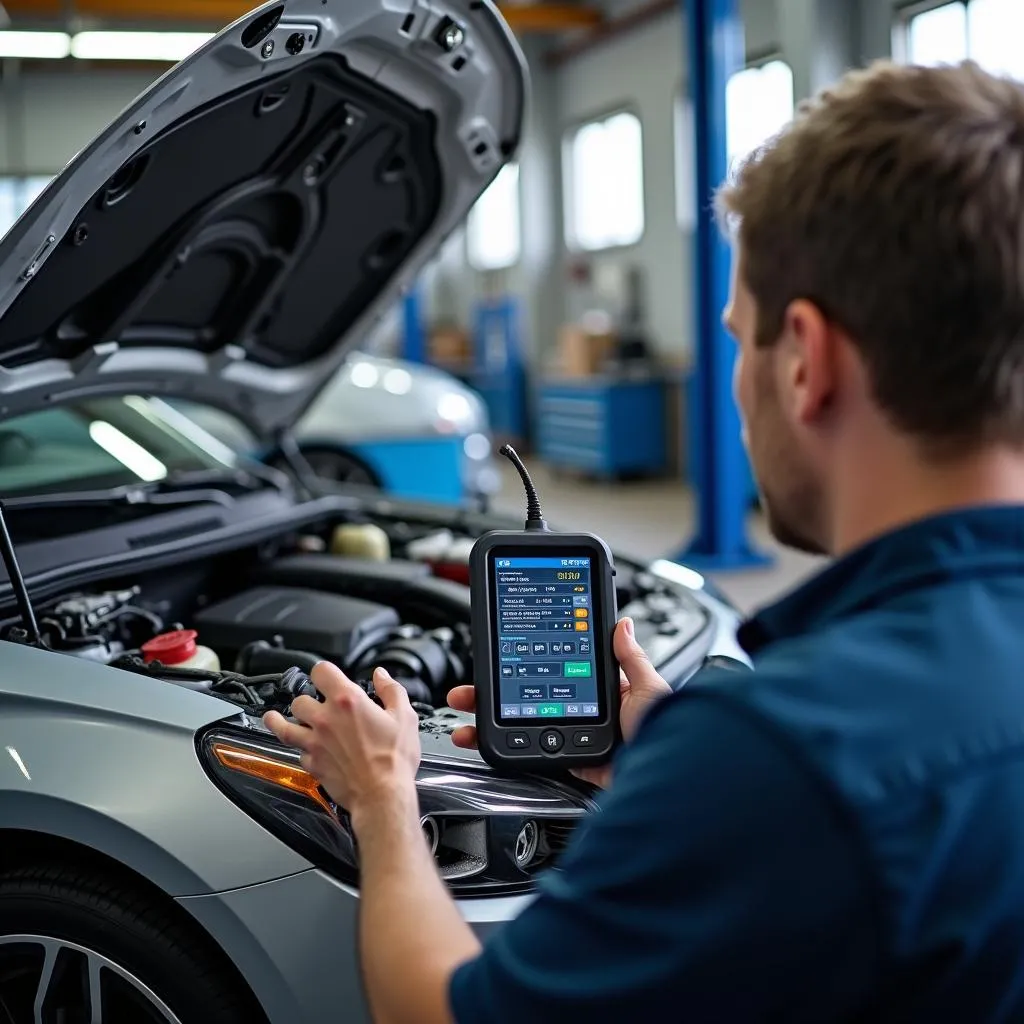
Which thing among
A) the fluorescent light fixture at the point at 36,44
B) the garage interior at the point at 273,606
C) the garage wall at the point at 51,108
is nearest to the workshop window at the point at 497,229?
the garage wall at the point at 51,108

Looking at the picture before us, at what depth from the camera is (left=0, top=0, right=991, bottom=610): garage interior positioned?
21.0ft

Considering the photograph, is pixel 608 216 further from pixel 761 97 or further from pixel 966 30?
pixel 966 30

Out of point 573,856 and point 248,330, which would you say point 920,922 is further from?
point 248,330

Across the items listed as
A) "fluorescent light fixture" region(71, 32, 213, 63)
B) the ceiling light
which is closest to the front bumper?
the ceiling light

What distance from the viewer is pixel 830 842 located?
67 cm

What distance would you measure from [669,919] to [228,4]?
33.2 ft

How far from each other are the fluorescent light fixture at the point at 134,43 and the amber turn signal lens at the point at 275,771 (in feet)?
21.9

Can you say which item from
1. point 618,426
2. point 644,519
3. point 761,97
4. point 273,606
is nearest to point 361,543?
point 273,606

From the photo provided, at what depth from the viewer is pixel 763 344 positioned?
0.89 m

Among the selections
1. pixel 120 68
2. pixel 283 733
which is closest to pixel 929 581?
pixel 283 733

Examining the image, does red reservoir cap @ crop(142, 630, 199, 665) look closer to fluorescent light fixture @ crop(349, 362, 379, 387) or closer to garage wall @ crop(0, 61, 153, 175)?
fluorescent light fixture @ crop(349, 362, 379, 387)

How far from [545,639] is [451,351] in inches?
492

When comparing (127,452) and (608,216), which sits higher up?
(608,216)

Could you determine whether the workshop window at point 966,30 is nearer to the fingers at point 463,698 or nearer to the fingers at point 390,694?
the fingers at point 463,698
